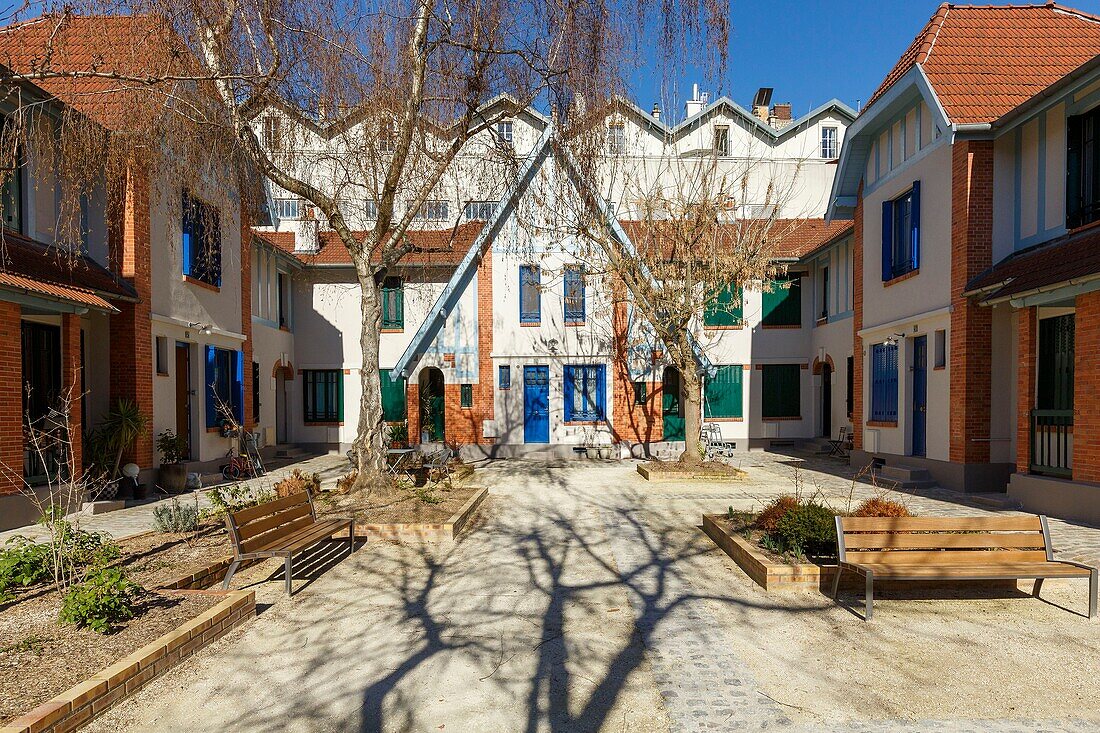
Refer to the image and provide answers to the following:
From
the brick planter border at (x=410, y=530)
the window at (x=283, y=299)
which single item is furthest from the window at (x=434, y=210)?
the window at (x=283, y=299)

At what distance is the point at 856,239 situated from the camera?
16.8 m

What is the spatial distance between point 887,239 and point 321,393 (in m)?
16.8

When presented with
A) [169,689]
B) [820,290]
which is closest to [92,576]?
[169,689]

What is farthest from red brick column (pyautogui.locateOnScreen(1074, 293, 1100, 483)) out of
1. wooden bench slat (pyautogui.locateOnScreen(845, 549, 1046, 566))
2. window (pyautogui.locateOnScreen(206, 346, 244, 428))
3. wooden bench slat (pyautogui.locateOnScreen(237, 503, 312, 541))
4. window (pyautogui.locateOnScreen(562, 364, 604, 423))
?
window (pyautogui.locateOnScreen(206, 346, 244, 428))

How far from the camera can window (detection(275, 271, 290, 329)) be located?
66.0ft

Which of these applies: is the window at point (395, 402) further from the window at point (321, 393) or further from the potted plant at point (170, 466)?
the potted plant at point (170, 466)

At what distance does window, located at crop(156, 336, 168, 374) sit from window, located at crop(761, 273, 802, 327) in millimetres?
16719

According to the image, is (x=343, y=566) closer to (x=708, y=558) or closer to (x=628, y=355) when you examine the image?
(x=708, y=558)

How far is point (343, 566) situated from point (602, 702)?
4.17 meters

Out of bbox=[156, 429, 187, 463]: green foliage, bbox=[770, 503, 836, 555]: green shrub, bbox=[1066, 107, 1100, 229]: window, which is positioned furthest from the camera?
bbox=[156, 429, 187, 463]: green foliage

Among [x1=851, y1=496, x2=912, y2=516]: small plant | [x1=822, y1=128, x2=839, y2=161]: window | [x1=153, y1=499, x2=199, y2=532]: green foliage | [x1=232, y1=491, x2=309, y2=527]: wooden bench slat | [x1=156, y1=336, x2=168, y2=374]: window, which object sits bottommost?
[x1=153, y1=499, x2=199, y2=532]: green foliage

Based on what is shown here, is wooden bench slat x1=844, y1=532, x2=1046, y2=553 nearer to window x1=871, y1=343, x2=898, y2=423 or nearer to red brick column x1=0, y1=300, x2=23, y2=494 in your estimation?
window x1=871, y1=343, x2=898, y2=423

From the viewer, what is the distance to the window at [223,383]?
1505 centimetres

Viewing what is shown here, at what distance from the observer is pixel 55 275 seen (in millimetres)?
10070
